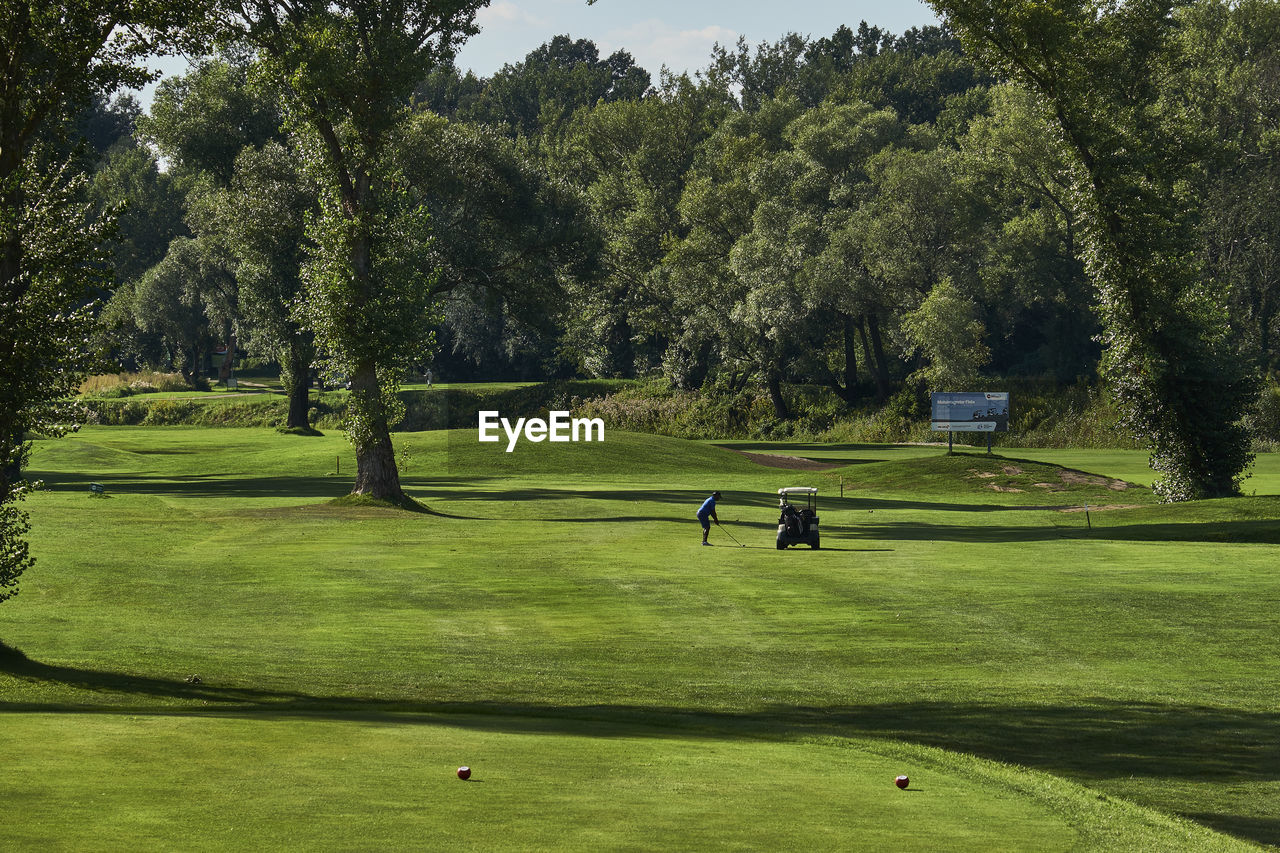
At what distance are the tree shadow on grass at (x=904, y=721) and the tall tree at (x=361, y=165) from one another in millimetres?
28205

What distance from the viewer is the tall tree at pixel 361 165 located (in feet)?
152

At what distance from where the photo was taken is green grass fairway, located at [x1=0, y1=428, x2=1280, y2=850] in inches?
444

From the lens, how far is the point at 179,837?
966 cm

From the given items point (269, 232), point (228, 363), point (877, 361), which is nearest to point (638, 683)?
point (269, 232)

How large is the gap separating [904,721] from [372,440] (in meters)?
34.2

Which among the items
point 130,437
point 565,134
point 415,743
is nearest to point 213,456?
point 130,437

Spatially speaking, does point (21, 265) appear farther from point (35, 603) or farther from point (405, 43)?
point (405, 43)

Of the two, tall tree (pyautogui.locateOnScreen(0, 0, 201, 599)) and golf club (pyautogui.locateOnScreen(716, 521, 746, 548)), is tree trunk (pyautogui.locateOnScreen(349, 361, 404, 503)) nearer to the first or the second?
golf club (pyautogui.locateOnScreen(716, 521, 746, 548))

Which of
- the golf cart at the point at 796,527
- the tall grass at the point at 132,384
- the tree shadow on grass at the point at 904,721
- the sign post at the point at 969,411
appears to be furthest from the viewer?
the tall grass at the point at 132,384

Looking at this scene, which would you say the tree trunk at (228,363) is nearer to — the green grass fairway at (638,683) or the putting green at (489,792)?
the green grass fairway at (638,683)

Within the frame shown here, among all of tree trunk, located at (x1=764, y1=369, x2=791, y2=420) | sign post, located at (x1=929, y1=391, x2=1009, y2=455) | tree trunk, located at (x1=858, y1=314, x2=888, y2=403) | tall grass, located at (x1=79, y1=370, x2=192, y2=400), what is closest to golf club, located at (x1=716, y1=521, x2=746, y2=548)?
sign post, located at (x1=929, y1=391, x2=1009, y2=455)

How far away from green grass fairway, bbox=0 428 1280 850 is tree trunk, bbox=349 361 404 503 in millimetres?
4185

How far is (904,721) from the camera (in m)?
18.2

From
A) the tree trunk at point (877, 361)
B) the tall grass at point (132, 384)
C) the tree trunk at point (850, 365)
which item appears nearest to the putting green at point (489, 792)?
the tree trunk at point (877, 361)
